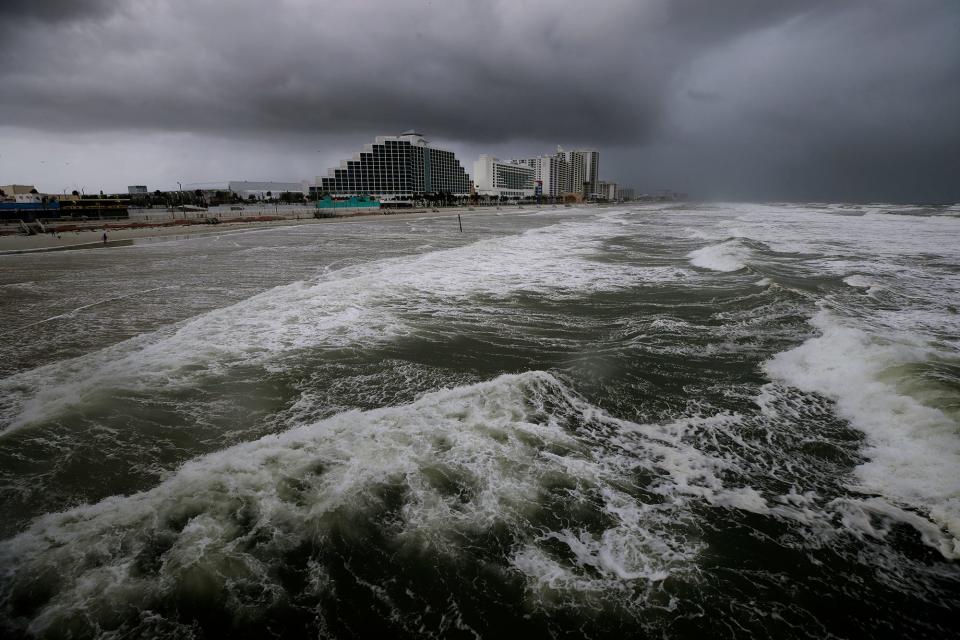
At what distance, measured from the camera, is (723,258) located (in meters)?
18.0

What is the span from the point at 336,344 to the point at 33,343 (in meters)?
5.81

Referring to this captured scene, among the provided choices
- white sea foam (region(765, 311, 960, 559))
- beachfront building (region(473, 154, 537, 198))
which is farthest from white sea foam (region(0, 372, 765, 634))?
beachfront building (region(473, 154, 537, 198))

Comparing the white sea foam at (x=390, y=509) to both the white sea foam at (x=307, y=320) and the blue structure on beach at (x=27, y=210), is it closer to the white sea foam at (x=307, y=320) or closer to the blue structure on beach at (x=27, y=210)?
the white sea foam at (x=307, y=320)

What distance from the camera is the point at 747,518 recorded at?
3842 mm

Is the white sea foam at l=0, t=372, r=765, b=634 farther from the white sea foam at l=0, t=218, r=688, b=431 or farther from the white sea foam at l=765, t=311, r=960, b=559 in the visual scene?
the white sea foam at l=0, t=218, r=688, b=431

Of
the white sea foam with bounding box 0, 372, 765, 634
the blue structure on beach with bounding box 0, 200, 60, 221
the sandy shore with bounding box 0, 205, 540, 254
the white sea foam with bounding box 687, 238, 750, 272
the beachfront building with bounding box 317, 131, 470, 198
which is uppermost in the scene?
the beachfront building with bounding box 317, 131, 470, 198

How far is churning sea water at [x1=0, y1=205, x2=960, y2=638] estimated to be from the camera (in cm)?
302

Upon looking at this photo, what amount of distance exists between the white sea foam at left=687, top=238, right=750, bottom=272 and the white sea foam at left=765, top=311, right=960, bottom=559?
27.5 feet

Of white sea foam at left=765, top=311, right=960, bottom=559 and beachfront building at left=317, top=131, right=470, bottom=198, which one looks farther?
beachfront building at left=317, top=131, right=470, bottom=198

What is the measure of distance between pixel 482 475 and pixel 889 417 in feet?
17.3

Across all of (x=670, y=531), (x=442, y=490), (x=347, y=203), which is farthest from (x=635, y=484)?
(x=347, y=203)

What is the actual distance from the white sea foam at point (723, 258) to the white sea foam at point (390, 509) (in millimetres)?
13463

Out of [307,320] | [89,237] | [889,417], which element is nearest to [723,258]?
[889,417]

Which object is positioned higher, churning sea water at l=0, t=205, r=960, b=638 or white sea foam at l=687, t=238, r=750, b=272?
white sea foam at l=687, t=238, r=750, b=272
